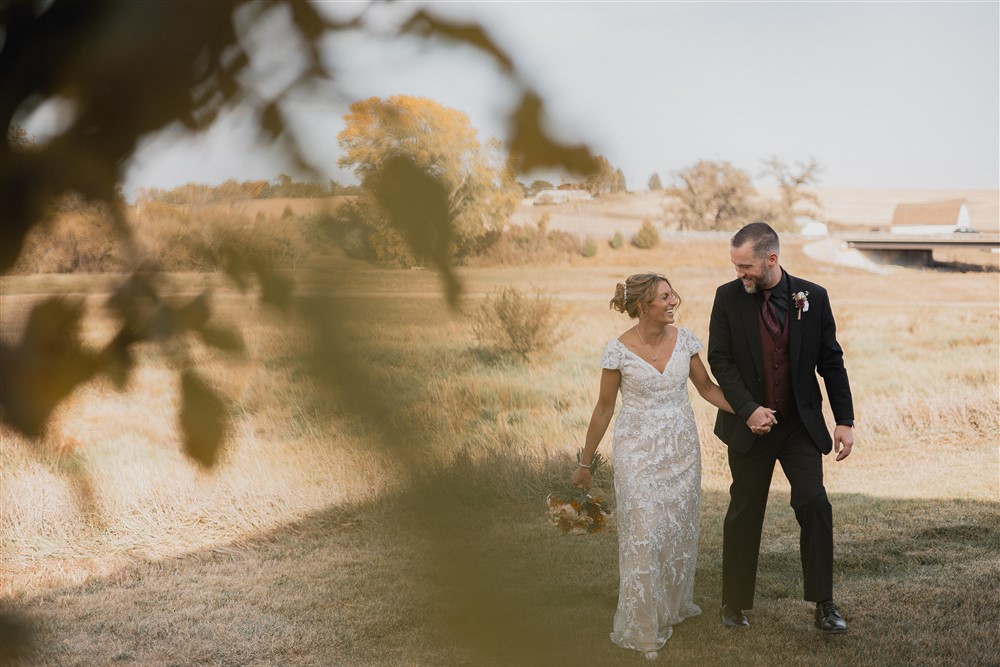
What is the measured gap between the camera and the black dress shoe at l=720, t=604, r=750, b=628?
15.7 feet

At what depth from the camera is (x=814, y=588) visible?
426cm

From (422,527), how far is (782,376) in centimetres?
388

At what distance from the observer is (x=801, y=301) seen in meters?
3.96

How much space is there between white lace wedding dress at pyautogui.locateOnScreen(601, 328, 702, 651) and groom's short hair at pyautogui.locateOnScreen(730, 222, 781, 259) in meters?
0.71

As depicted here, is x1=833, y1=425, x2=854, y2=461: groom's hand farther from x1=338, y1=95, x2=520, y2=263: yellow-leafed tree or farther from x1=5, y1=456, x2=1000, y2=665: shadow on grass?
x1=338, y1=95, x2=520, y2=263: yellow-leafed tree

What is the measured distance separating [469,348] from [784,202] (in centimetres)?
5509

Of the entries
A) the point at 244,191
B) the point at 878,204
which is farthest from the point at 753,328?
the point at 878,204

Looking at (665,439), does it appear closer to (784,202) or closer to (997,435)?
(997,435)

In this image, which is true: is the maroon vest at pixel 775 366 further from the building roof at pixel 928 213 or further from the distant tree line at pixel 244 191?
the building roof at pixel 928 213

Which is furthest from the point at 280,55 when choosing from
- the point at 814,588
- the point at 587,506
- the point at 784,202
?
the point at 784,202

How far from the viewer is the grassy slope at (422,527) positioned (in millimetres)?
396

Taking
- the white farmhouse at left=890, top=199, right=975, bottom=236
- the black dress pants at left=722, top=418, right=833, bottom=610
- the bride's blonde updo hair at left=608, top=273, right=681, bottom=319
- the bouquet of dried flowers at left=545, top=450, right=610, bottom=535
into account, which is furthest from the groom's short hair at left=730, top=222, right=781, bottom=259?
the white farmhouse at left=890, top=199, right=975, bottom=236

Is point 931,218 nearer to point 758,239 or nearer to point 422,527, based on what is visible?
point 758,239

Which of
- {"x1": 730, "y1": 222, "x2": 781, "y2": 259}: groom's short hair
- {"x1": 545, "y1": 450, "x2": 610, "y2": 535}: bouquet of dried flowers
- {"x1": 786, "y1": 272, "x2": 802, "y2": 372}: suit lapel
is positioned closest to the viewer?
{"x1": 730, "y1": 222, "x2": 781, "y2": 259}: groom's short hair
